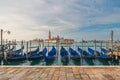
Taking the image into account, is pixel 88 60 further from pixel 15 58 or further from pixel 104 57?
pixel 15 58

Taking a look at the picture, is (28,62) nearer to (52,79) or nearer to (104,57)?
(104,57)

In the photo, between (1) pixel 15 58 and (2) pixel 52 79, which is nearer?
(2) pixel 52 79

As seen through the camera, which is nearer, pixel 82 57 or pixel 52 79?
pixel 52 79

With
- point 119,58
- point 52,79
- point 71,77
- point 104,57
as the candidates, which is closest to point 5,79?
point 52,79

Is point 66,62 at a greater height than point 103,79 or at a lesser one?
lesser

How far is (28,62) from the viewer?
20281 millimetres

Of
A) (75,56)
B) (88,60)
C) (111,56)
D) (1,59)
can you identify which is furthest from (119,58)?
(1,59)

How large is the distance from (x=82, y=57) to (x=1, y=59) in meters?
7.84

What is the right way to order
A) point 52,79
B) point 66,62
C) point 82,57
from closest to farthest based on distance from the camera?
point 52,79 → point 66,62 → point 82,57

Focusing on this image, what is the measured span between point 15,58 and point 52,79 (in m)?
15.4

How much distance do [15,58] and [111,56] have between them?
920 centimetres

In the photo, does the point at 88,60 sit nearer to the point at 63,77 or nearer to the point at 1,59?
the point at 1,59

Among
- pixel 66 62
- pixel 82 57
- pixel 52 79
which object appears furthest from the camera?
pixel 82 57

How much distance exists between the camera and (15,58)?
19.7m
